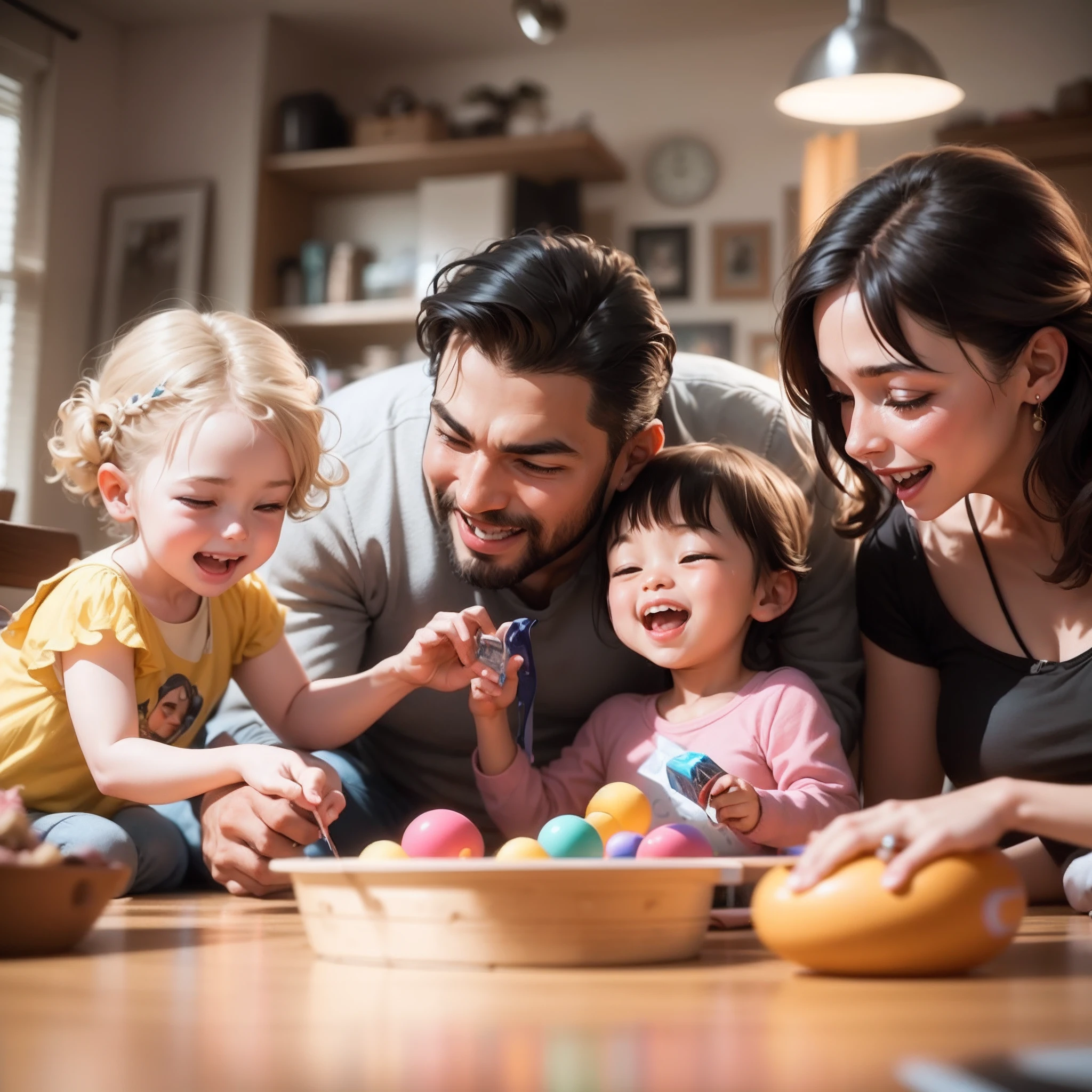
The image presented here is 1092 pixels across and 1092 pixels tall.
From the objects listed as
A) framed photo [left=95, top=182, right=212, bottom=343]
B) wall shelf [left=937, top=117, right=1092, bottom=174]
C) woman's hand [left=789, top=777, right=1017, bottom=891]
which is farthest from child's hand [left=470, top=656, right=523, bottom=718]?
framed photo [left=95, top=182, right=212, bottom=343]

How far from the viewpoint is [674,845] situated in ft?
3.74

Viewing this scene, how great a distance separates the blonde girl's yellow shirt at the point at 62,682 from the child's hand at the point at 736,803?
0.66 metres

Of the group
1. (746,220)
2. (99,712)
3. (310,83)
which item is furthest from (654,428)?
(310,83)

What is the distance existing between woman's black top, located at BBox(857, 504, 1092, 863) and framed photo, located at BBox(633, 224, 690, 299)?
3662 millimetres

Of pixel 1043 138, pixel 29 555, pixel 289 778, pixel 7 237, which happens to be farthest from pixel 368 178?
pixel 289 778

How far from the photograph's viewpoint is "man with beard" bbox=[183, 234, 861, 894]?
1681mm

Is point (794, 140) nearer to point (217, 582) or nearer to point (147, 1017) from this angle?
point (217, 582)

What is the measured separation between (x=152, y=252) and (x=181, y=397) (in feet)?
13.5

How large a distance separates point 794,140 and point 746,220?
1.18 feet

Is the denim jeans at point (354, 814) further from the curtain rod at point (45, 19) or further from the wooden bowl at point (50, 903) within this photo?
the curtain rod at point (45, 19)

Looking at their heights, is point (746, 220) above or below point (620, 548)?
above

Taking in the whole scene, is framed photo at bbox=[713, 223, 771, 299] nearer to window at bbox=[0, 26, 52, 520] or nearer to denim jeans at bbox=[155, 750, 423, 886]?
window at bbox=[0, 26, 52, 520]

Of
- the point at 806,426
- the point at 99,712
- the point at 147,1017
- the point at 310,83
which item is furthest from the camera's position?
the point at 310,83

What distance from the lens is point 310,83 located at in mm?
5660
